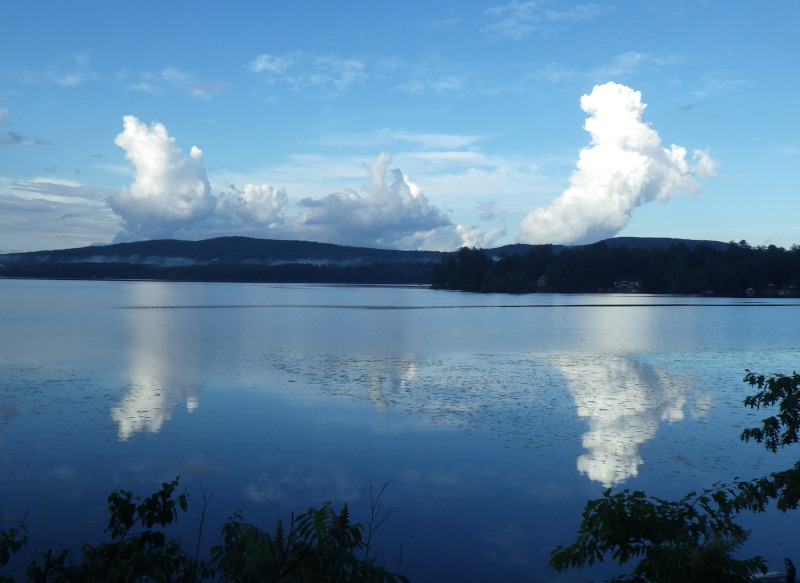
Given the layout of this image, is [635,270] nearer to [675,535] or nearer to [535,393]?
[535,393]

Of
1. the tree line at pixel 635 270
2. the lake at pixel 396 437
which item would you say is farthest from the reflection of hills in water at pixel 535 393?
the tree line at pixel 635 270

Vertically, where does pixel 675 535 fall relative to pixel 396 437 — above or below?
above

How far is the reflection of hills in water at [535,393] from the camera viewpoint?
14.2 m

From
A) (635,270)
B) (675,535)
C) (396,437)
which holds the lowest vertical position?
(396,437)

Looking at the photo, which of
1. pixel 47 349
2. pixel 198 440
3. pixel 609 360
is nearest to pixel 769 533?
pixel 198 440

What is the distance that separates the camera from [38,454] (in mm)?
12320

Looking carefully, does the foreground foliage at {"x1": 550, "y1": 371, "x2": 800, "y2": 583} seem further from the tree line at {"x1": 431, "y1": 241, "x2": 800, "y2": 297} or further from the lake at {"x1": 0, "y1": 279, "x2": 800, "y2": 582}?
the tree line at {"x1": 431, "y1": 241, "x2": 800, "y2": 297}

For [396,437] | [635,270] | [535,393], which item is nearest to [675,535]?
[396,437]

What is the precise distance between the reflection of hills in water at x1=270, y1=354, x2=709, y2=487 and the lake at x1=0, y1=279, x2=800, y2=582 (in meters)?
0.08

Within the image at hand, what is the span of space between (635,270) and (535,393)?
129023 millimetres

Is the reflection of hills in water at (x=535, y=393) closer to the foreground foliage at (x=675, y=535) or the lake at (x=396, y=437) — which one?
the lake at (x=396, y=437)

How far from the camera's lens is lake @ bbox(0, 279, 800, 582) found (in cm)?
949

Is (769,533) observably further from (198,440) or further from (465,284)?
(465,284)

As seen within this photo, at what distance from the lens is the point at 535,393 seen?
1959cm
